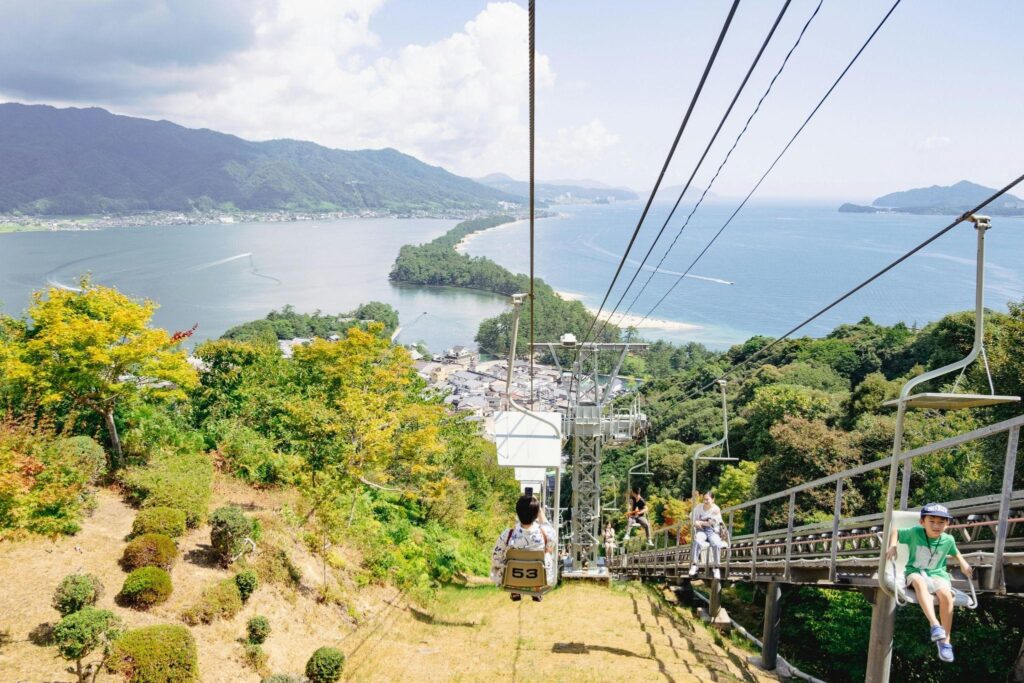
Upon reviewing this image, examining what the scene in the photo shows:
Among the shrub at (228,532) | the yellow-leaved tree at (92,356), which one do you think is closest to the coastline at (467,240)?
the yellow-leaved tree at (92,356)

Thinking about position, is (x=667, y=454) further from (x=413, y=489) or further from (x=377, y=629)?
(x=377, y=629)

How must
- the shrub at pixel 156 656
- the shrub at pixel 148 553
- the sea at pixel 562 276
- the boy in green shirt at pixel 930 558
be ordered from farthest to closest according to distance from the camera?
the sea at pixel 562 276
the shrub at pixel 148 553
the shrub at pixel 156 656
the boy in green shirt at pixel 930 558

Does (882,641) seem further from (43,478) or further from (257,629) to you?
(43,478)

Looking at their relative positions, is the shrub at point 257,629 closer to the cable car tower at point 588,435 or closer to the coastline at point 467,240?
the cable car tower at point 588,435

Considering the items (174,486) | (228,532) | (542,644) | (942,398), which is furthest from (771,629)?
(174,486)

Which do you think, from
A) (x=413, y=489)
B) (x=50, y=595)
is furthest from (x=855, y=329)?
(x=50, y=595)

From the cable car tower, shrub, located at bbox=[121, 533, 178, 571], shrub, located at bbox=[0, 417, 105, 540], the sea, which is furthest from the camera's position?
the sea

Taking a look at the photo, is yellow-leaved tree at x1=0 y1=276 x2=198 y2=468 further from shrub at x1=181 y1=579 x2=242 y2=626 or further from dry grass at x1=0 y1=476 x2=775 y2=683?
shrub at x1=181 y1=579 x2=242 y2=626

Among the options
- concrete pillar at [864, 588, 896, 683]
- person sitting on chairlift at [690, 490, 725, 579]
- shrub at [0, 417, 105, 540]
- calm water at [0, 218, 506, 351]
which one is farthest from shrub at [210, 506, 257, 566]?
calm water at [0, 218, 506, 351]
